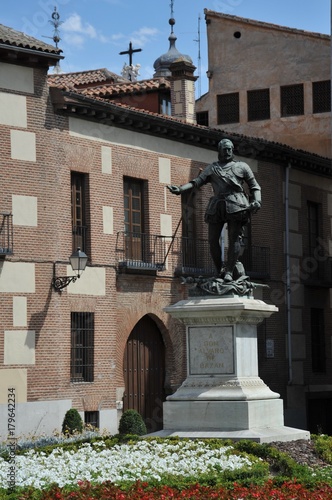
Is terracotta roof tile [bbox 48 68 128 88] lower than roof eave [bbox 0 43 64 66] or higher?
higher

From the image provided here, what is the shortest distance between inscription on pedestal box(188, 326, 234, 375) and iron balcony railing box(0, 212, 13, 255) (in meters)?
9.20

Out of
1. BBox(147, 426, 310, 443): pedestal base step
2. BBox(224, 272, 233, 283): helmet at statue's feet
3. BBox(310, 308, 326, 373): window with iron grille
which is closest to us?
BBox(147, 426, 310, 443): pedestal base step

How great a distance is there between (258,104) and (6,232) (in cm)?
1733

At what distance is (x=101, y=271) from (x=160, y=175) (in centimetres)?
387

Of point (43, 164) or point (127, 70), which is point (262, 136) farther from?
point (43, 164)

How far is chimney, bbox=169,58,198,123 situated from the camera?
36.5m

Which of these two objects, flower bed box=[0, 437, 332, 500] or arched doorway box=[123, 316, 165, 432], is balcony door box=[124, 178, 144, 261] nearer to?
arched doorway box=[123, 316, 165, 432]

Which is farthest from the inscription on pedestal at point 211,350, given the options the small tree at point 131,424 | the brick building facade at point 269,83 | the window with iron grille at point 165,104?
the brick building facade at point 269,83

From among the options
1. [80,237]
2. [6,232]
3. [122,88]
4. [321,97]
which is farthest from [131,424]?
[321,97]

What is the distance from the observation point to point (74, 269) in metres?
27.4

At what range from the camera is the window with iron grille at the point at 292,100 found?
136 ft

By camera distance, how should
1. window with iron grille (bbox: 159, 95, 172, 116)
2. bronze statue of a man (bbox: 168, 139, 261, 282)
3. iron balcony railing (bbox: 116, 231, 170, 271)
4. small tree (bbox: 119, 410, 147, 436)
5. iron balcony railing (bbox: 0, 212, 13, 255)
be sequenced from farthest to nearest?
window with iron grille (bbox: 159, 95, 172, 116)
iron balcony railing (bbox: 116, 231, 170, 271)
iron balcony railing (bbox: 0, 212, 13, 255)
small tree (bbox: 119, 410, 147, 436)
bronze statue of a man (bbox: 168, 139, 261, 282)

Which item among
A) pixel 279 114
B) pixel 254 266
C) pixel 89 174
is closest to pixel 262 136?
pixel 279 114

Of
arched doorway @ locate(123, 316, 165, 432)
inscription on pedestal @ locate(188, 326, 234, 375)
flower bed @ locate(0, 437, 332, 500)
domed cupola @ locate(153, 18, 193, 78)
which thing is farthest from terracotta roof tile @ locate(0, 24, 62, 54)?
domed cupola @ locate(153, 18, 193, 78)
